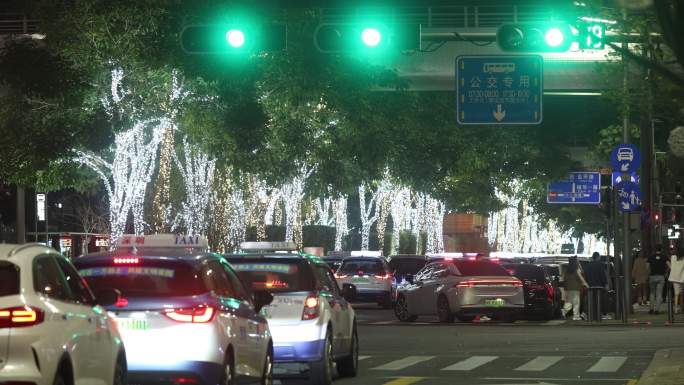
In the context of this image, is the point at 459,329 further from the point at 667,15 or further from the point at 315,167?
the point at 315,167

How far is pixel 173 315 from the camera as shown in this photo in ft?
44.3

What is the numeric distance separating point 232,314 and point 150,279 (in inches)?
33.3

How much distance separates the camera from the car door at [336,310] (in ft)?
59.0

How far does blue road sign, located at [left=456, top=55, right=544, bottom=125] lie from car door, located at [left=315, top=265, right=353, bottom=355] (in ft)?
56.9

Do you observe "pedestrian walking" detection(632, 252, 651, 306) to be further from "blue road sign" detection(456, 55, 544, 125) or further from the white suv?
the white suv

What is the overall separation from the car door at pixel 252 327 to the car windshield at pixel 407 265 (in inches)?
1262

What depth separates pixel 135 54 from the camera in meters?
37.8

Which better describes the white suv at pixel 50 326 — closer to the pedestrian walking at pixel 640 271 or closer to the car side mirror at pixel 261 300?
the car side mirror at pixel 261 300

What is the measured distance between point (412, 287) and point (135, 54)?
9250 mm

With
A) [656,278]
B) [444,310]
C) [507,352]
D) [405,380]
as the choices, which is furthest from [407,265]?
[405,380]

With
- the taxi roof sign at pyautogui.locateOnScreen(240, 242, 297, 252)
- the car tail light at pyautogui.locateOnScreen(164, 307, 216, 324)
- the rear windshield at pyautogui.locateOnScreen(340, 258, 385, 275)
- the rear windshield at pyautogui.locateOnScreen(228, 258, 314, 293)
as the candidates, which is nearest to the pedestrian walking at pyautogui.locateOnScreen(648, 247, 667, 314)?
the rear windshield at pyautogui.locateOnScreen(340, 258, 385, 275)

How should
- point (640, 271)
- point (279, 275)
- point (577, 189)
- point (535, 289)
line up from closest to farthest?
point (279, 275), point (535, 289), point (640, 271), point (577, 189)

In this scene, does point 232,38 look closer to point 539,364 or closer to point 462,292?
point 539,364

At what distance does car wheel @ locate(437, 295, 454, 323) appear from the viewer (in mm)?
33375
